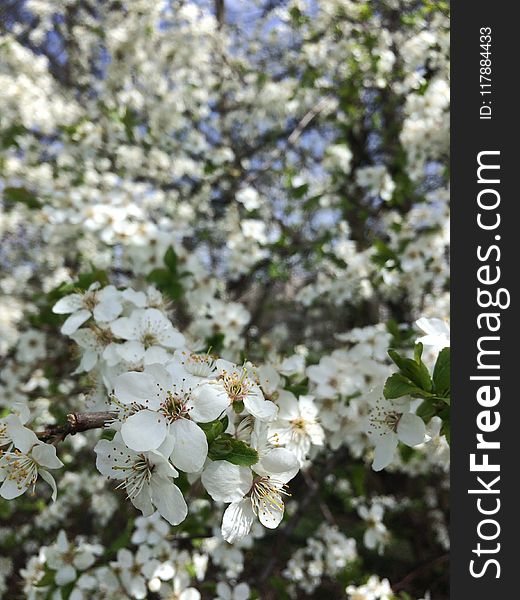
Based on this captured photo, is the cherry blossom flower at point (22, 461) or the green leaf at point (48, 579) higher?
the cherry blossom flower at point (22, 461)

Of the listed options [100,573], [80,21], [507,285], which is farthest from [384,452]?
[80,21]

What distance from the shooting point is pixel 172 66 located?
3855 millimetres

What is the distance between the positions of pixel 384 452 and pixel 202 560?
129 centimetres

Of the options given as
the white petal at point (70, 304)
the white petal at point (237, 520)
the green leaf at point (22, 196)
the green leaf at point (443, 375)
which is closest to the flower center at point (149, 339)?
the white petal at point (70, 304)

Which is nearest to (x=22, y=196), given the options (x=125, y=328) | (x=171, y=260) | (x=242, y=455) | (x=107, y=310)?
(x=171, y=260)

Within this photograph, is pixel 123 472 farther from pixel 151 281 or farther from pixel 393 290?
pixel 393 290

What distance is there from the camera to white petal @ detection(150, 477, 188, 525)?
0.91 m

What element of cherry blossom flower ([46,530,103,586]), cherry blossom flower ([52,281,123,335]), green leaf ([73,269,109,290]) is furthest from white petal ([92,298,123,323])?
cherry blossom flower ([46,530,103,586])

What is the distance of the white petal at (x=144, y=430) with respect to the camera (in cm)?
86

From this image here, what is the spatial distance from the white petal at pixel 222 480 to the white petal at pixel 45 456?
0.92 feet

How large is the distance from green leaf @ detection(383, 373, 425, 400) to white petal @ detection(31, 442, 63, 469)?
0.69 metres

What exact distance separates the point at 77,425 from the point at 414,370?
2.30 feet

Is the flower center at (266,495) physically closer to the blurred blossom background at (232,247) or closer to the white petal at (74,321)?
the blurred blossom background at (232,247)

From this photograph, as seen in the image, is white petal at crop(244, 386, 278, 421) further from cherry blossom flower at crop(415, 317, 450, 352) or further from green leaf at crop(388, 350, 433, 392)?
cherry blossom flower at crop(415, 317, 450, 352)
